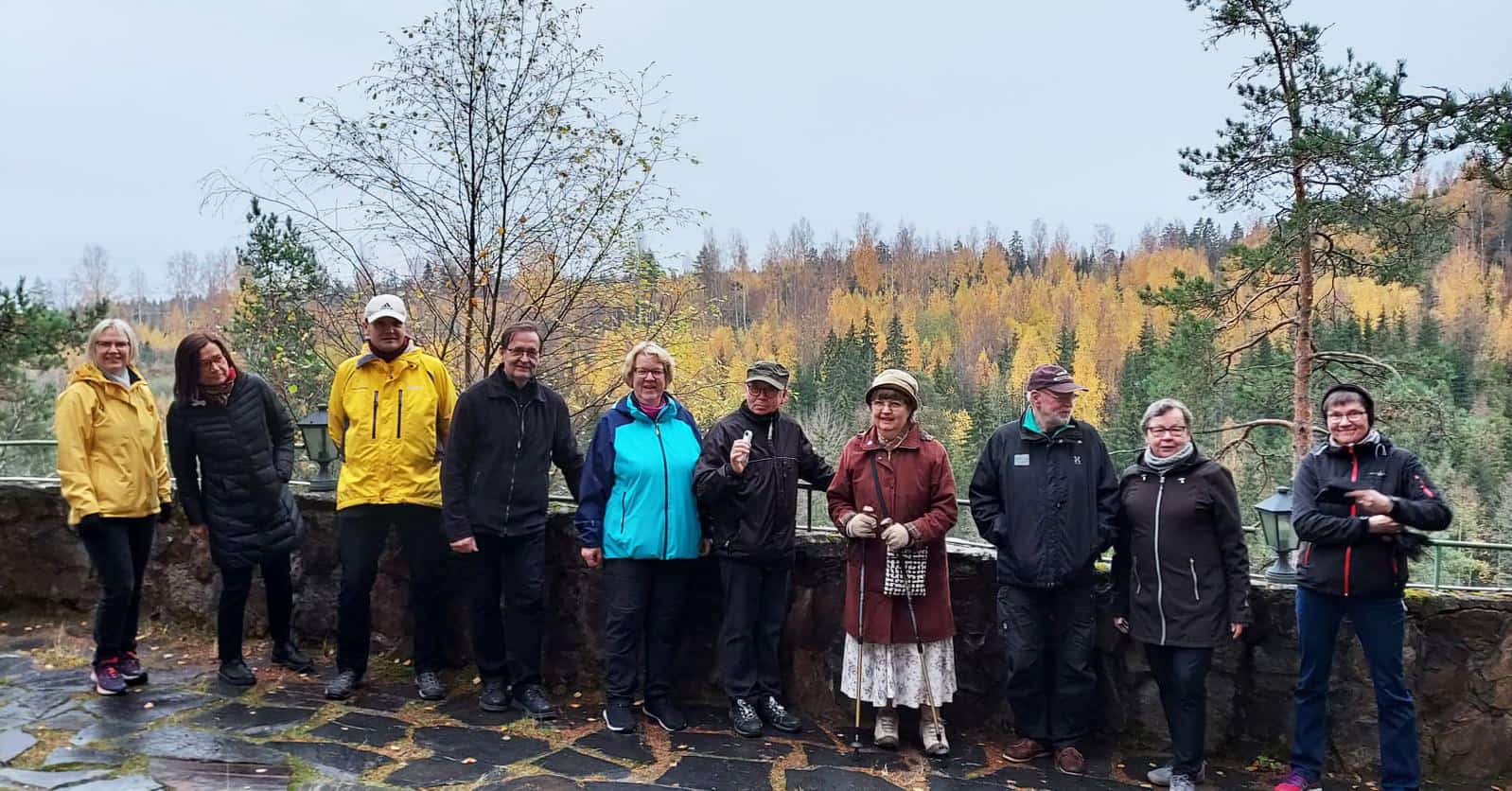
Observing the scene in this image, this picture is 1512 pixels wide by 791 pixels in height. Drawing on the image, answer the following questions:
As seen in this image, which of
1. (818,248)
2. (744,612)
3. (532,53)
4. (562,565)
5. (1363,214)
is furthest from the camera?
(818,248)

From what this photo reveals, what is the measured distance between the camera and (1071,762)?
3.41 m

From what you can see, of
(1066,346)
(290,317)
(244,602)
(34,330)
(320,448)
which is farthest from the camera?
(1066,346)

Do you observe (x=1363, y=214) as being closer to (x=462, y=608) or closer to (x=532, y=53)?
(x=532, y=53)

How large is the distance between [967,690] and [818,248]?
23.1 metres

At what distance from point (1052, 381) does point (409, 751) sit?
2619 millimetres

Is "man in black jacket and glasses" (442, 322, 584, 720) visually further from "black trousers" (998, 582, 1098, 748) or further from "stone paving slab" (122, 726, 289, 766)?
"black trousers" (998, 582, 1098, 748)

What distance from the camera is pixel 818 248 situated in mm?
Result: 26312

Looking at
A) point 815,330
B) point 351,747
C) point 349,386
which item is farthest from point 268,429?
point 815,330

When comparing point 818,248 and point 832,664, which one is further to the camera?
point 818,248

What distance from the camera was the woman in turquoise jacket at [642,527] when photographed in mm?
3672

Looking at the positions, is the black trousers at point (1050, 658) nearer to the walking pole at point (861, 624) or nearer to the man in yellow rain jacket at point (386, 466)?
the walking pole at point (861, 624)

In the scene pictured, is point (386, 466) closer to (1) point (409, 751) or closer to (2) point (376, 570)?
(2) point (376, 570)

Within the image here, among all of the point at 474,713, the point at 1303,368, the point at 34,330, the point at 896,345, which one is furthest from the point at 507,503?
the point at 896,345

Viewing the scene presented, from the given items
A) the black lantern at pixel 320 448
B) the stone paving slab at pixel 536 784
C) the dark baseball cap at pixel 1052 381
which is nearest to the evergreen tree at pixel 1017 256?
the black lantern at pixel 320 448
